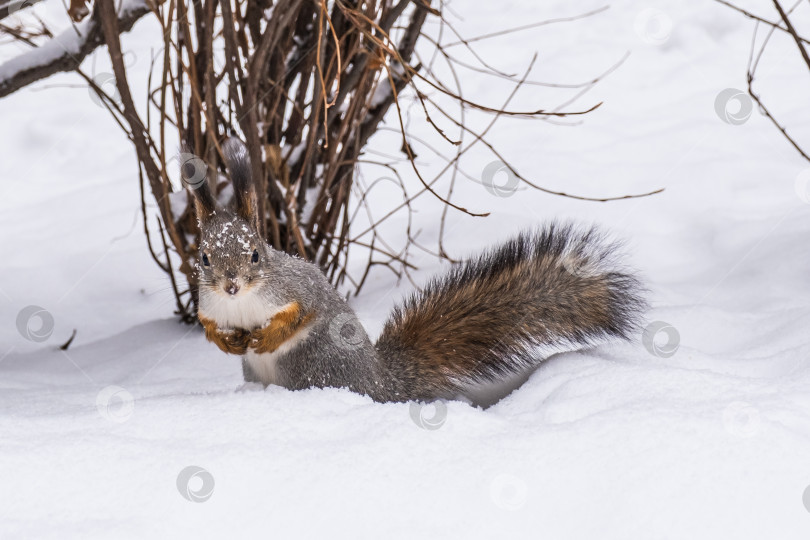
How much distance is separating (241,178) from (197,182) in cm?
8

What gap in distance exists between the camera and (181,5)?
170 cm

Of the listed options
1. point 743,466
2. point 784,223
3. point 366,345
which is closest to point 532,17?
point 784,223

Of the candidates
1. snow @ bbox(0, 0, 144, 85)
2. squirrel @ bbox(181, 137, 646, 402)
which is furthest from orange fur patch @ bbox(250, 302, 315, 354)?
snow @ bbox(0, 0, 144, 85)

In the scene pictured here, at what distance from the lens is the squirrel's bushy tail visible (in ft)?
5.24

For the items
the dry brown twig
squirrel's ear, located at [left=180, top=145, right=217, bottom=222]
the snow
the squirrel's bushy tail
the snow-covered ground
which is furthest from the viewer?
the snow

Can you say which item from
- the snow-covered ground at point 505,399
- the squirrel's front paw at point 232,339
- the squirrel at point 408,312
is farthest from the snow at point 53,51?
the squirrel's front paw at point 232,339

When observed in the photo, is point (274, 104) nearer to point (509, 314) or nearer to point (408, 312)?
point (408, 312)

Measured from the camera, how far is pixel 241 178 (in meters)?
1.46

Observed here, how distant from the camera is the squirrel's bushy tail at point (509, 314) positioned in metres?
1.60

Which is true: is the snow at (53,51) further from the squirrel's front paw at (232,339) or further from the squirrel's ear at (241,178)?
the squirrel's front paw at (232,339)

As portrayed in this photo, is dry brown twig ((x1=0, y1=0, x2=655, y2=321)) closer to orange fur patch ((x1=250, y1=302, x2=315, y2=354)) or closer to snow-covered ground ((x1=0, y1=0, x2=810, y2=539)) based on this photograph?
snow-covered ground ((x1=0, y1=0, x2=810, y2=539))

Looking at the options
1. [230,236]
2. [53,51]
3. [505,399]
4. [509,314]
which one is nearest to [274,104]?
[53,51]

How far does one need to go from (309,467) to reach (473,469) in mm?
213

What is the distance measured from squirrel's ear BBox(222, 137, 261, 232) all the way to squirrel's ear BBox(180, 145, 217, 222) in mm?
44
